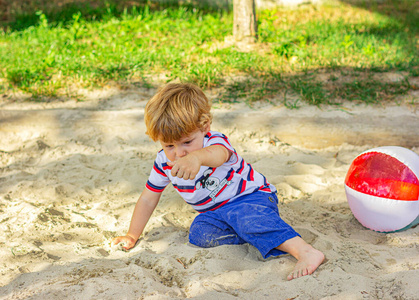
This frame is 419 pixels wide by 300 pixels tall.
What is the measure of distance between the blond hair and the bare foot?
0.83 meters

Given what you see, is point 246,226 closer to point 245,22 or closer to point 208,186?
point 208,186

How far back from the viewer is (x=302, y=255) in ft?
6.86

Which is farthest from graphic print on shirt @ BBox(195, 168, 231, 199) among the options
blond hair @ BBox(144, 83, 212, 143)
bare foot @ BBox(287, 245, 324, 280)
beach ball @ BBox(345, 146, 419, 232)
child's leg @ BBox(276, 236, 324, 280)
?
beach ball @ BBox(345, 146, 419, 232)

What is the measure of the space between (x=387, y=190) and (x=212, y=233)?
99cm

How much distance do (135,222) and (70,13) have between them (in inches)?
190

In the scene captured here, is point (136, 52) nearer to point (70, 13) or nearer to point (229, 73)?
point (229, 73)

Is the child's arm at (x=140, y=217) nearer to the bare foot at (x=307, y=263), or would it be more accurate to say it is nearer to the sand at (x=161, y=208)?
the sand at (x=161, y=208)

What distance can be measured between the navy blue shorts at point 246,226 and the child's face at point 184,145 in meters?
0.42

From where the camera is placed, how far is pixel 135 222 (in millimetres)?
2502

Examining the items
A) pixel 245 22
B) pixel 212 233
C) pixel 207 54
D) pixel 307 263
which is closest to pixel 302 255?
pixel 307 263

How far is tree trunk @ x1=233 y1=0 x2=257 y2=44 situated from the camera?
5.07 metres

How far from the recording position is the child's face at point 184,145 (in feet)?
7.29

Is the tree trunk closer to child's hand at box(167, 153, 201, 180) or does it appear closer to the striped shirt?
the striped shirt

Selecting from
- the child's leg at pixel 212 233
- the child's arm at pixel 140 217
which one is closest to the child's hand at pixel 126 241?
the child's arm at pixel 140 217
